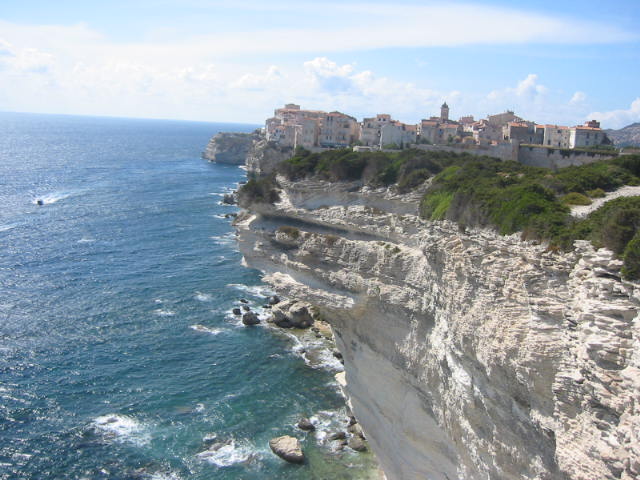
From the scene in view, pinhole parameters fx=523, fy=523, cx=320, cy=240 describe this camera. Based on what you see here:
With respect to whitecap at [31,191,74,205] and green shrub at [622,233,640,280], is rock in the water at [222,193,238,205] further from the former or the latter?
green shrub at [622,233,640,280]

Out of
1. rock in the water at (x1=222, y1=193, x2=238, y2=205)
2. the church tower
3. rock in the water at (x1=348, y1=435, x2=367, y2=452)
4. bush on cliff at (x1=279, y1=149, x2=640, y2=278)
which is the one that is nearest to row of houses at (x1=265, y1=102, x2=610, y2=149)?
the church tower

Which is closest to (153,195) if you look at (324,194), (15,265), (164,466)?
(15,265)

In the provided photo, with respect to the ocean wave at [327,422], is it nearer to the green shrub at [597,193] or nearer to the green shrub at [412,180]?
the green shrub at [412,180]

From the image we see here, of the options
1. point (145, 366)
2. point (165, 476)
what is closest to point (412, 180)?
point (145, 366)

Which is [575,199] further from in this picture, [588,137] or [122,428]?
[588,137]

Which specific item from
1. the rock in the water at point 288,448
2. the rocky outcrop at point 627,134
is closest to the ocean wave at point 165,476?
the rock in the water at point 288,448

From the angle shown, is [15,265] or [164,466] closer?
[164,466]

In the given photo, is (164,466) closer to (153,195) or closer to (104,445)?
(104,445)
